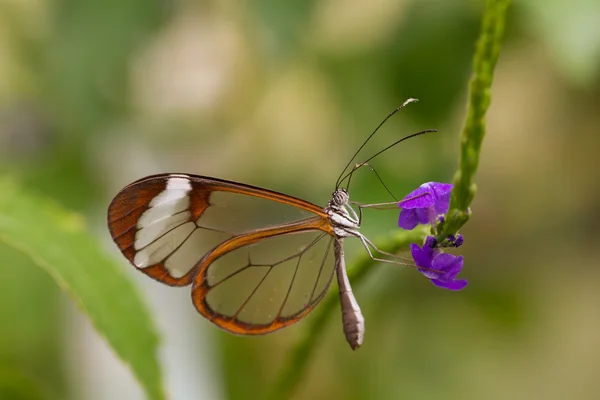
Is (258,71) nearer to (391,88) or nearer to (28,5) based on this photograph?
(391,88)

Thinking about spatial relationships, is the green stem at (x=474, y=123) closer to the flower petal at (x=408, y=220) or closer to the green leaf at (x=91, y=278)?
the flower petal at (x=408, y=220)

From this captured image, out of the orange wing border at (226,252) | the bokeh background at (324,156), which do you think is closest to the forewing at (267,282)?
the orange wing border at (226,252)

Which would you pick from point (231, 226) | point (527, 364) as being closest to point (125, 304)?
point (231, 226)

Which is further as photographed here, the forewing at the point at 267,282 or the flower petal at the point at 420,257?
the forewing at the point at 267,282

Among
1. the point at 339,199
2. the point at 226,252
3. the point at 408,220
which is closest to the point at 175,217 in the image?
the point at 226,252

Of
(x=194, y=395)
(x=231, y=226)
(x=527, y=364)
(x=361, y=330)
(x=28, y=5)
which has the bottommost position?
(x=527, y=364)

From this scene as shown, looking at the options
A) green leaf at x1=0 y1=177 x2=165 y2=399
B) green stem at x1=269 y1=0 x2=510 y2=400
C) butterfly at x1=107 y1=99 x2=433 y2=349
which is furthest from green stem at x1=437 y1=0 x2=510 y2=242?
green leaf at x1=0 y1=177 x2=165 y2=399
